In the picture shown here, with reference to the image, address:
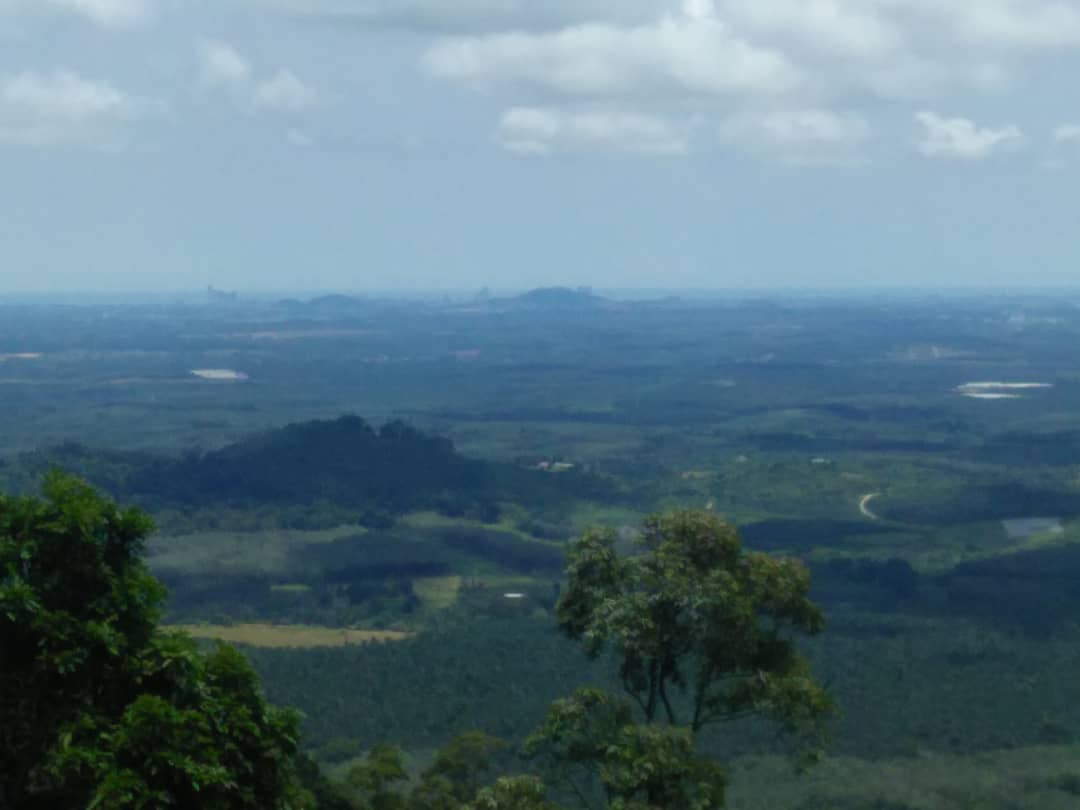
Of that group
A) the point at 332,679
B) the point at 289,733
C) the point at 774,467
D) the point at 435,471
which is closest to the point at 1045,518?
the point at 774,467

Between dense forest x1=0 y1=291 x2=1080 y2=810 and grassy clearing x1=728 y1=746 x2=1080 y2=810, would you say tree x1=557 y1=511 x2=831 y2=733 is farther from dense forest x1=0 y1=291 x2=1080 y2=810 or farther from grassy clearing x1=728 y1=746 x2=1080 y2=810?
grassy clearing x1=728 y1=746 x2=1080 y2=810

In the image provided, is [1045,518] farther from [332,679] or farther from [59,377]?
[59,377]

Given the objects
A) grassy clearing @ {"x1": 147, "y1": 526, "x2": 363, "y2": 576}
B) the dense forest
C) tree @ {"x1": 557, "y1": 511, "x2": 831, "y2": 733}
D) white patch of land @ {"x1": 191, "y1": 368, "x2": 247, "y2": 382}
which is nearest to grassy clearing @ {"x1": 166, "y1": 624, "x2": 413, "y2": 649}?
the dense forest

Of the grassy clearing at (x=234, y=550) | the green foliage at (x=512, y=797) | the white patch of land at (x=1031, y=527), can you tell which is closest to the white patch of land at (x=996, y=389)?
the white patch of land at (x=1031, y=527)

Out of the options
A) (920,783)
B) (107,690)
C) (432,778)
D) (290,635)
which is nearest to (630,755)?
(107,690)

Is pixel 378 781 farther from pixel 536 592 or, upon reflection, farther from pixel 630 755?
pixel 536 592
